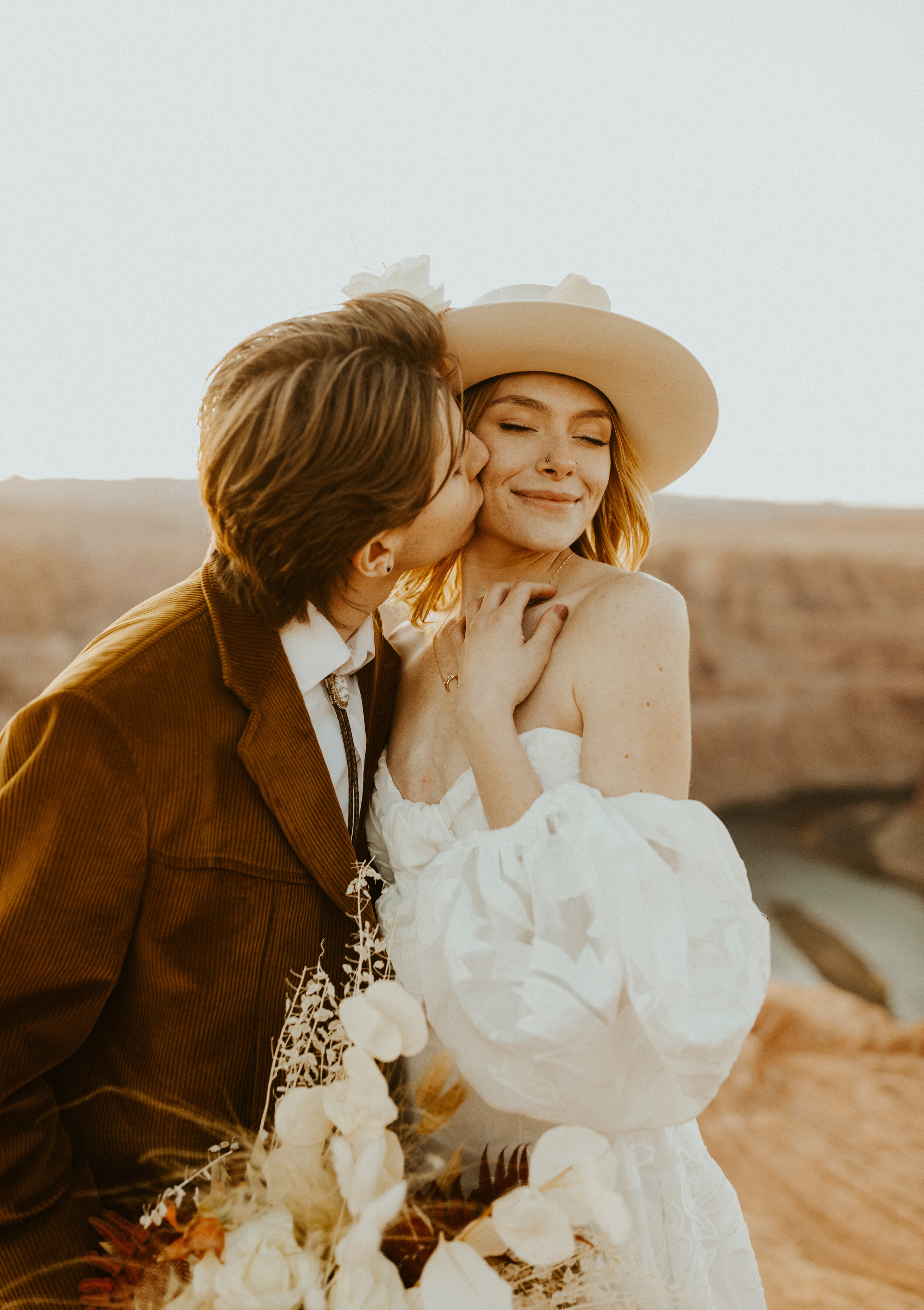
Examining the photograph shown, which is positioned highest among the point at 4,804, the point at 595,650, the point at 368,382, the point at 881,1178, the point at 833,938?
the point at 368,382

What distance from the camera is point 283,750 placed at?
1371 mm

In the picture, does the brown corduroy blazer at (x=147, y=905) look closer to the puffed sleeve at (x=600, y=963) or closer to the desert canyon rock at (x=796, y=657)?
the puffed sleeve at (x=600, y=963)

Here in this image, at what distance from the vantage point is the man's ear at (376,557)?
1.47 meters

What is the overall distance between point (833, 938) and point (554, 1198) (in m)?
9.92

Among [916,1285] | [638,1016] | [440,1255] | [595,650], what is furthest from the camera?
[916,1285]

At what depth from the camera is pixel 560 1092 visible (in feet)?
3.86

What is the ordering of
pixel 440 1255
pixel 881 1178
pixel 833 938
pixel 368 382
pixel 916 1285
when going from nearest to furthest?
pixel 440 1255 < pixel 368 382 < pixel 916 1285 < pixel 881 1178 < pixel 833 938

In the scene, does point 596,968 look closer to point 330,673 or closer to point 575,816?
point 575,816

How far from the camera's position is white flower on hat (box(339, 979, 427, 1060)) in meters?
0.88

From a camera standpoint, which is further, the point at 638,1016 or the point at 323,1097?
the point at 638,1016

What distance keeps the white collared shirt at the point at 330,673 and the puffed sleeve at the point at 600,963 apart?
1.21ft

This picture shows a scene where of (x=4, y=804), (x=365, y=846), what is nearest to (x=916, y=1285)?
(x=365, y=846)

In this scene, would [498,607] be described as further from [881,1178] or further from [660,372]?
[881,1178]

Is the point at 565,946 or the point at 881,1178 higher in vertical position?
the point at 565,946
